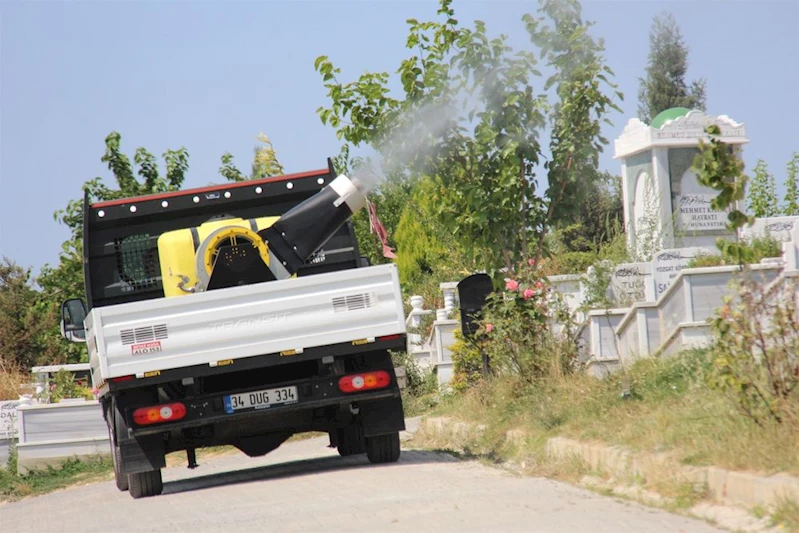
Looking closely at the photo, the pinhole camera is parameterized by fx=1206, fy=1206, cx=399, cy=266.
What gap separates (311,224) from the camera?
13.0 metres

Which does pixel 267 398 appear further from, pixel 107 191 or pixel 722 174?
pixel 107 191

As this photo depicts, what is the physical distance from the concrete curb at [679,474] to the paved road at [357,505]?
340 mm

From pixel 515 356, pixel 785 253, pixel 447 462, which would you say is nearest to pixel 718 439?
pixel 447 462

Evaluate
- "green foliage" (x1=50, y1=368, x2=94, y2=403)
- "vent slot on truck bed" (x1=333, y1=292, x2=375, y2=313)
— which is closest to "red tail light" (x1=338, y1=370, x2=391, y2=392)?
"vent slot on truck bed" (x1=333, y1=292, x2=375, y2=313)

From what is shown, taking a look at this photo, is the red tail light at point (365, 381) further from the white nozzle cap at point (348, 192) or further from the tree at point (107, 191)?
the tree at point (107, 191)

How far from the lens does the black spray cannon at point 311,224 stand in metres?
12.9

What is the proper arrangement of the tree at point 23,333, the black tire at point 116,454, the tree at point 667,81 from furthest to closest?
the tree at point 667,81, the tree at point 23,333, the black tire at point 116,454

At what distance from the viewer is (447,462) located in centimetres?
1217

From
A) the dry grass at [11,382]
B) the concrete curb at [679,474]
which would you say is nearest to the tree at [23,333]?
the dry grass at [11,382]

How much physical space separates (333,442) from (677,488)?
7207 mm

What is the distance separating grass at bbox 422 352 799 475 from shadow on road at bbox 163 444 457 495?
0.79 meters

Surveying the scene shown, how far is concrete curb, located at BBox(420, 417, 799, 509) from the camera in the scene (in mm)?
7000

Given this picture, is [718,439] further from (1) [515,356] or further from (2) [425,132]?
(2) [425,132]

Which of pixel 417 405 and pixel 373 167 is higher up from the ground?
pixel 373 167
